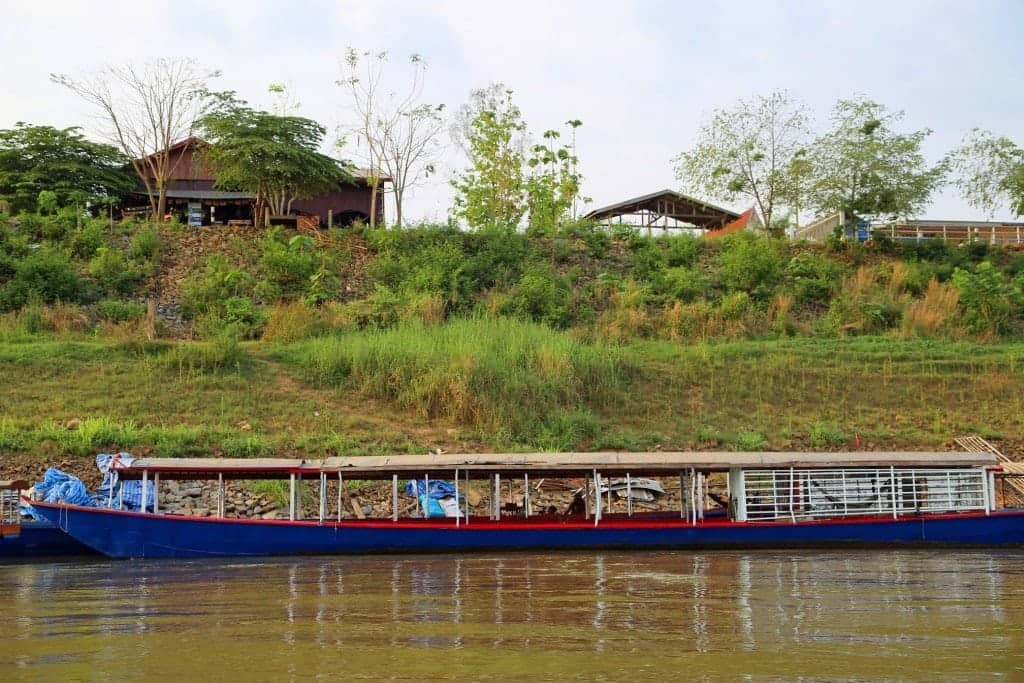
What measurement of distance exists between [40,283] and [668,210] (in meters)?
27.3

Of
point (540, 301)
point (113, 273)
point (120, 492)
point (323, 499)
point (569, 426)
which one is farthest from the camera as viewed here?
point (113, 273)

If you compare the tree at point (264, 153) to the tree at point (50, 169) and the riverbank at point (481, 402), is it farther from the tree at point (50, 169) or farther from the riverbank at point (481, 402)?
the riverbank at point (481, 402)

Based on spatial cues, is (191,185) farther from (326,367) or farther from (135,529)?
(135,529)

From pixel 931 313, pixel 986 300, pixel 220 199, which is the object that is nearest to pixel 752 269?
pixel 931 313

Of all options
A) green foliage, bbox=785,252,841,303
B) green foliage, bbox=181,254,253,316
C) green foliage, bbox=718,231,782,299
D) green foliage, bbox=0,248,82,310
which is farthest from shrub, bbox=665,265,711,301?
green foliage, bbox=0,248,82,310

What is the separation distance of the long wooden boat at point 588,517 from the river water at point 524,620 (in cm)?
87

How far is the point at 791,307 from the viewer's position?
36156 mm

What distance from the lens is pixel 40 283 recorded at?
1294 inches

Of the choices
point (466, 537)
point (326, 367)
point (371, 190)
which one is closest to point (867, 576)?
point (466, 537)

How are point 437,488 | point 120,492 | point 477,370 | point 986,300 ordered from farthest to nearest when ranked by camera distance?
1. point 986,300
2. point 477,370
3. point 437,488
4. point 120,492

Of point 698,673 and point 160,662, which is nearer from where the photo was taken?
point 698,673

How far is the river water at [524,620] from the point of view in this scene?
9.84 meters

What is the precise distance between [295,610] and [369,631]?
1.74 m

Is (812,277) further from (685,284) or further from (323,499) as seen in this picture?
(323,499)
